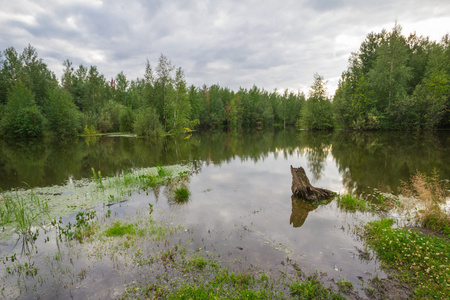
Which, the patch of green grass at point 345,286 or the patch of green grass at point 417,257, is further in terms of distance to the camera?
the patch of green grass at point 345,286

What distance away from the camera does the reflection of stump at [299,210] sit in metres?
8.43

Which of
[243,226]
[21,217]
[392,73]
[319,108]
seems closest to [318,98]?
[319,108]

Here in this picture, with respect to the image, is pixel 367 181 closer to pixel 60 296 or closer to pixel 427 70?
pixel 60 296

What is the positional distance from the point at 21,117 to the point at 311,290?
201 feet

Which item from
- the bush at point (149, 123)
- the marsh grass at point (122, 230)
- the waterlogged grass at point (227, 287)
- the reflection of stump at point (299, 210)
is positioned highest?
the bush at point (149, 123)

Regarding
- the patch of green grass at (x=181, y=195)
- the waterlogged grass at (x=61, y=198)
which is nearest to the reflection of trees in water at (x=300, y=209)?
the patch of green grass at (x=181, y=195)

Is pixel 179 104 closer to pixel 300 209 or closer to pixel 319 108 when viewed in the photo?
pixel 319 108

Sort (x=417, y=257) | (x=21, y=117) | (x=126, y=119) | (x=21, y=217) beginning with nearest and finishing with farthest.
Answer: (x=417, y=257)
(x=21, y=217)
(x=21, y=117)
(x=126, y=119)

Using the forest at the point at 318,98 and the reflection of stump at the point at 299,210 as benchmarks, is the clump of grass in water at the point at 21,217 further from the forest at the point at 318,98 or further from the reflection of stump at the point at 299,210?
the forest at the point at 318,98

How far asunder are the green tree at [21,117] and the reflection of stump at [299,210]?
5740 centimetres

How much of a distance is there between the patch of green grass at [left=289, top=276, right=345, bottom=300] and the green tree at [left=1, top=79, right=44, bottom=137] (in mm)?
59816

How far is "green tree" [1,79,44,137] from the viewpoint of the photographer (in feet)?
150

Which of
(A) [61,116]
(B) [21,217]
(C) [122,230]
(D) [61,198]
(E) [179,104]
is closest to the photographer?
(C) [122,230]

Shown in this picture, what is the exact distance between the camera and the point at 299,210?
9484 mm
